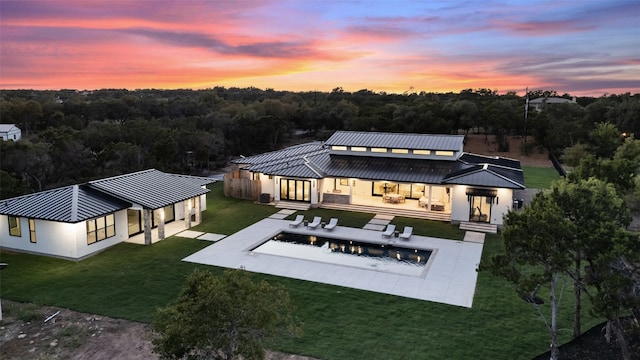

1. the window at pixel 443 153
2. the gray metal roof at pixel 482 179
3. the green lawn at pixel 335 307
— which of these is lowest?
the green lawn at pixel 335 307

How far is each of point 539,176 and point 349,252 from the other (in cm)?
2938

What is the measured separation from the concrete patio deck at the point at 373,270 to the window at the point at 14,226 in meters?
8.11

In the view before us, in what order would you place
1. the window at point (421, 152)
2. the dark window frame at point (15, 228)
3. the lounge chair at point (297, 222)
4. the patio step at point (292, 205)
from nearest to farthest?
the dark window frame at point (15, 228) < the lounge chair at point (297, 222) < the patio step at point (292, 205) < the window at point (421, 152)

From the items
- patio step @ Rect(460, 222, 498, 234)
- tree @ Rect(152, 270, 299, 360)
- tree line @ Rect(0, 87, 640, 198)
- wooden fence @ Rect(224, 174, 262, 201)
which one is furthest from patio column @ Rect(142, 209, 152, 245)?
patio step @ Rect(460, 222, 498, 234)

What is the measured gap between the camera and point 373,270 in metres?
18.6

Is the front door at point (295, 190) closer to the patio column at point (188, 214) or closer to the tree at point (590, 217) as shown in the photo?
the patio column at point (188, 214)

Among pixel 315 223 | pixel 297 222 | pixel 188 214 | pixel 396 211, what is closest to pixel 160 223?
pixel 188 214

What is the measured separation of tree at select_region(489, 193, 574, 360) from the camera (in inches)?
414

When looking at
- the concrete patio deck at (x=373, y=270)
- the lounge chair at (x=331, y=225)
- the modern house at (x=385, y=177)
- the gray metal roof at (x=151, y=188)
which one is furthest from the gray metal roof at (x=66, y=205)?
the modern house at (x=385, y=177)

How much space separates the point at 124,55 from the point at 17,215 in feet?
76.8

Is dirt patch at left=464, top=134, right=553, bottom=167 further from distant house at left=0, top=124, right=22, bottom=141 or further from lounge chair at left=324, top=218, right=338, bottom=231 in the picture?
distant house at left=0, top=124, right=22, bottom=141

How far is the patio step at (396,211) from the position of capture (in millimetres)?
27500

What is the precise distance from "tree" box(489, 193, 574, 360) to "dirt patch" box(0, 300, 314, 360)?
5.79 metres

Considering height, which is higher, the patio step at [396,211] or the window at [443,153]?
the window at [443,153]
